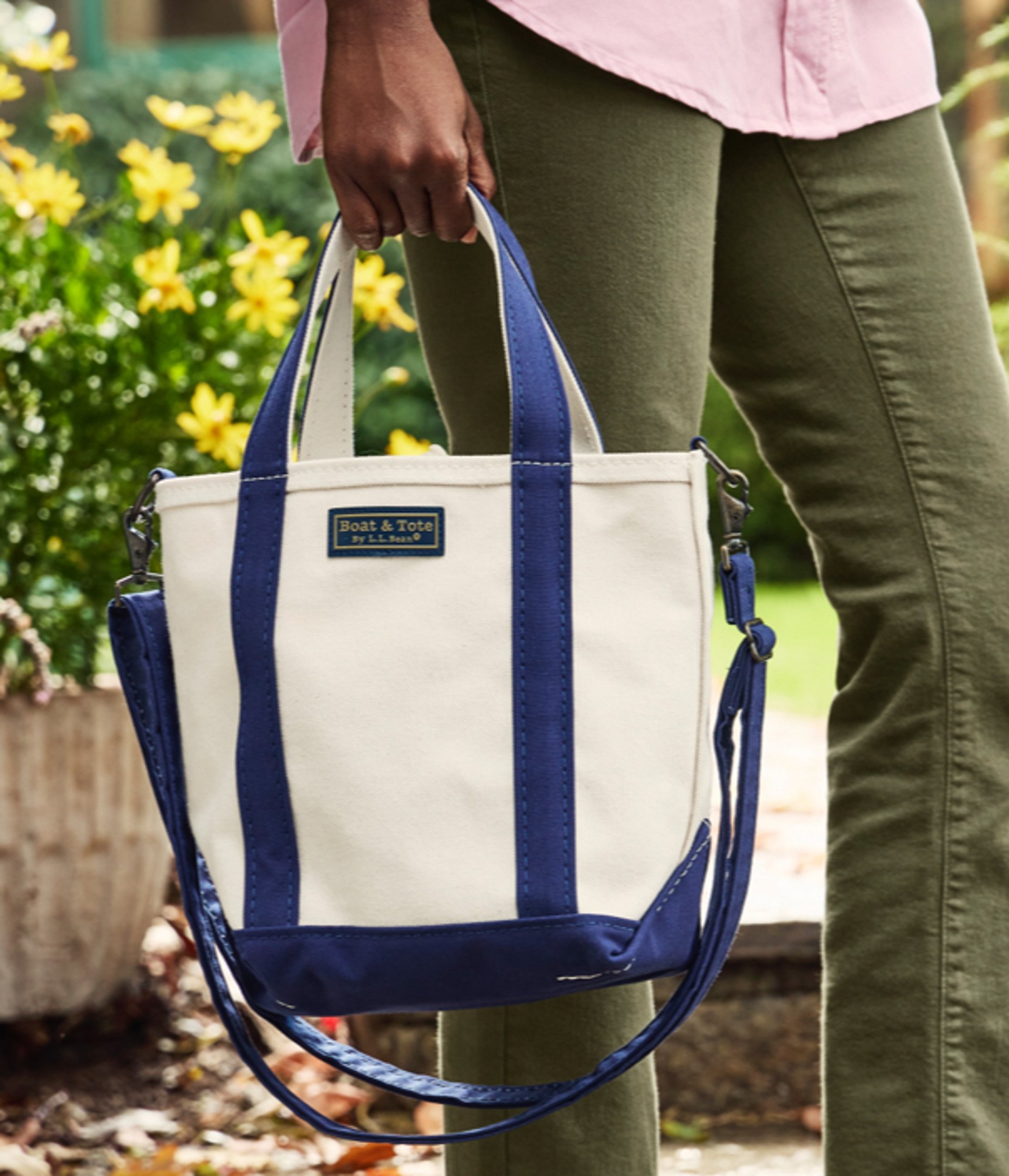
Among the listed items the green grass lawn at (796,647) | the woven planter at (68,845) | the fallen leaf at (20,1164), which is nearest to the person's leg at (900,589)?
the fallen leaf at (20,1164)

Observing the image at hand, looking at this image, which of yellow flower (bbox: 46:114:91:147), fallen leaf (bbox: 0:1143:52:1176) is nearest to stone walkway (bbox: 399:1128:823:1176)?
fallen leaf (bbox: 0:1143:52:1176)

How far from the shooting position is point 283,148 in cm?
601

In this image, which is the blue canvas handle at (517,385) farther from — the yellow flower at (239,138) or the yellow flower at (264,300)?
the yellow flower at (239,138)

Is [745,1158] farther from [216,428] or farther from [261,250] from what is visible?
[261,250]

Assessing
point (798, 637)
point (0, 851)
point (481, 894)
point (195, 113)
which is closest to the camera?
point (481, 894)

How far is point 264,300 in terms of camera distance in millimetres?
2160

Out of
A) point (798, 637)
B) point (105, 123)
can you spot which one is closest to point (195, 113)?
point (798, 637)

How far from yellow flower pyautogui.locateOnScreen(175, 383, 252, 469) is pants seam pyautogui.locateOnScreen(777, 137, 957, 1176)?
3.41 ft

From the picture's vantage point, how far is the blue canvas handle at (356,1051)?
1.12m

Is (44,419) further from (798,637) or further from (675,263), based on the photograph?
(798,637)

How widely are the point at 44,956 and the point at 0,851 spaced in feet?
0.60

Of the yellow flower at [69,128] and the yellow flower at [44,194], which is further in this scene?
the yellow flower at [69,128]

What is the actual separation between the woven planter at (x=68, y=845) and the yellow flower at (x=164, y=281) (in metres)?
0.59

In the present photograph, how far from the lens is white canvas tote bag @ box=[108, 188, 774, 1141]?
104 cm
